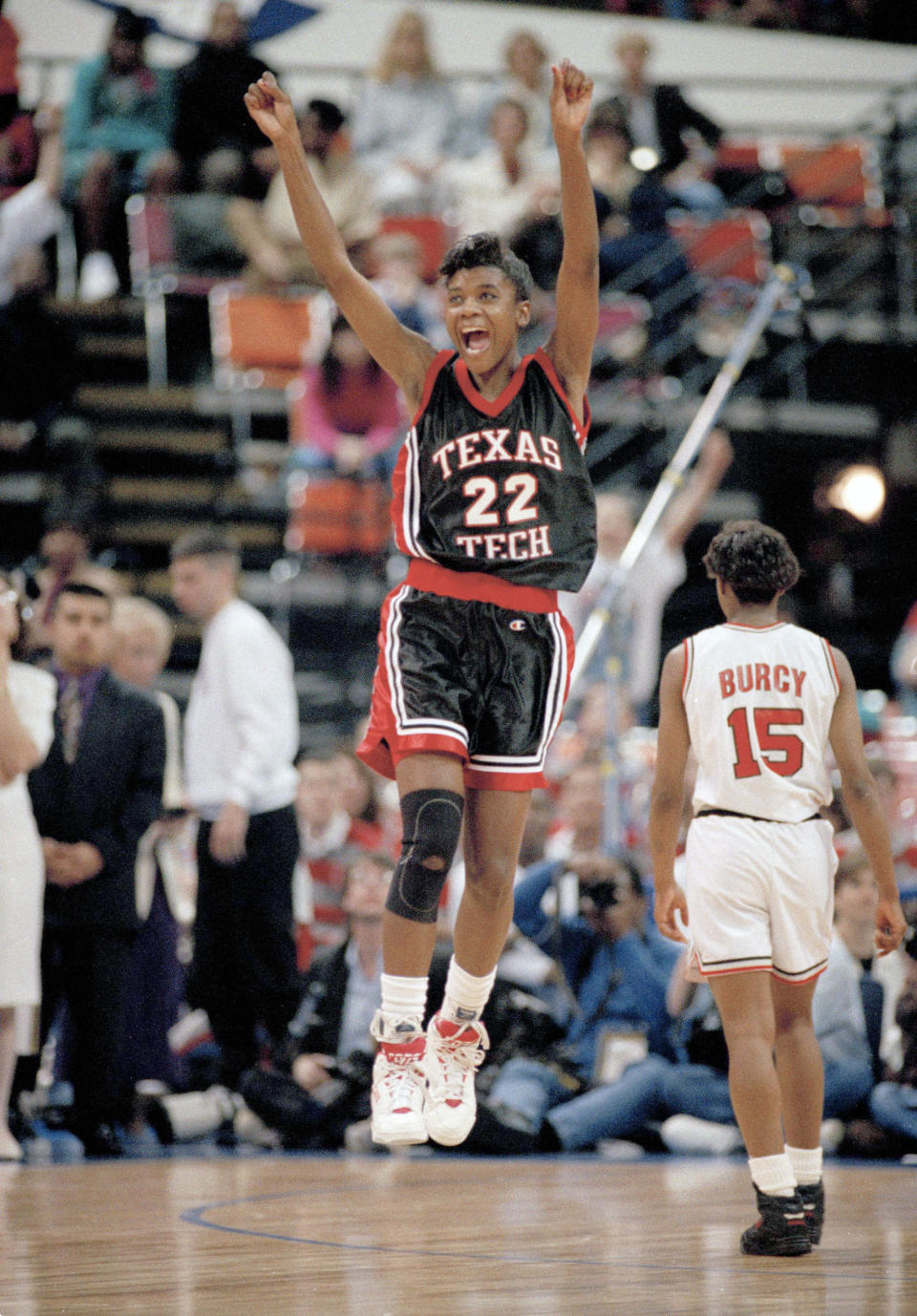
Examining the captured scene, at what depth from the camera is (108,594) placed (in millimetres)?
6586

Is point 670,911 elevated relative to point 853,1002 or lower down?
elevated

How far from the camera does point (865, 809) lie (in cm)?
409

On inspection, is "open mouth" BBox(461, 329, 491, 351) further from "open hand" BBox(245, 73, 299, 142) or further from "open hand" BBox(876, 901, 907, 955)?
"open hand" BBox(876, 901, 907, 955)

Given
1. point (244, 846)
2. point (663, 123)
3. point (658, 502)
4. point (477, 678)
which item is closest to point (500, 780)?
point (477, 678)

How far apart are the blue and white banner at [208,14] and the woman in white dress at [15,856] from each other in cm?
732

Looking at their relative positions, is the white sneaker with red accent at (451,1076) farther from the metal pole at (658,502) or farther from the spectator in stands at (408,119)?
the spectator in stands at (408,119)

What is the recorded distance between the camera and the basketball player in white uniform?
3953 mm

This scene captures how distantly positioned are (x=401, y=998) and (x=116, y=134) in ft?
28.9

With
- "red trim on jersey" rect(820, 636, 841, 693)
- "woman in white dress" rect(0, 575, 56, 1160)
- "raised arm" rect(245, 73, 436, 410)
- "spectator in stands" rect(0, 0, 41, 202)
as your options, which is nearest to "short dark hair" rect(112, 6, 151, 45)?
"spectator in stands" rect(0, 0, 41, 202)

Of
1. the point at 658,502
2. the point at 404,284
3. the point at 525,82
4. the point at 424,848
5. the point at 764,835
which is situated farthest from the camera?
the point at 525,82

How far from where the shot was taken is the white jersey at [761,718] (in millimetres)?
4039

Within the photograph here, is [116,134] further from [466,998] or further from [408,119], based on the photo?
[466,998]

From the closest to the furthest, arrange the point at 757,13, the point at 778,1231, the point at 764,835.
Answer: the point at 778,1231, the point at 764,835, the point at 757,13

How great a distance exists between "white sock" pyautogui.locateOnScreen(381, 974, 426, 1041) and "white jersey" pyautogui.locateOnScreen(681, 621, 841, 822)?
0.79 m
